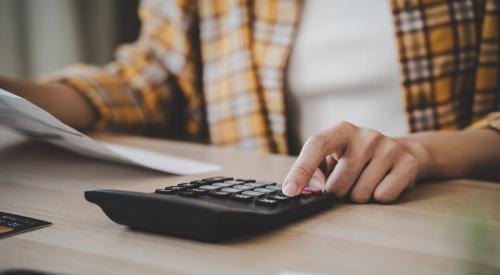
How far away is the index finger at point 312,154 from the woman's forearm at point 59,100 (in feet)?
1.86

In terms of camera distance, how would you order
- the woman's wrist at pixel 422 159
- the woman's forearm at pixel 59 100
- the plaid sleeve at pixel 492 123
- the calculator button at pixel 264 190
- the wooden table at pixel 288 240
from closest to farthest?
the wooden table at pixel 288 240 < the calculator button at pixel 264 190 < the woman's wrist at pixel 422 159 < the plaid sleeve at pixel 492 123 < the woman's forearm at pixel 59 100

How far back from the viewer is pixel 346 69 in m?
1.01

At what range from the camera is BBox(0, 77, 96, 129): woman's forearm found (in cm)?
89

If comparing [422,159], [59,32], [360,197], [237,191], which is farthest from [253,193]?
[59,32]

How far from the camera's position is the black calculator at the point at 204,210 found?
38cm

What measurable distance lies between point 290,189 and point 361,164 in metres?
0.10

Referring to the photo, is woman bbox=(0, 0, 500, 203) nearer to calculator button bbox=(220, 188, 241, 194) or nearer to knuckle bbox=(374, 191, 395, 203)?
knuckle bbox=(374, 191, 395, 203)

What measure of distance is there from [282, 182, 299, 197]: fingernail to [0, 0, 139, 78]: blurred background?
138cm

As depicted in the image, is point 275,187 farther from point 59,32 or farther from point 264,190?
point 59,32

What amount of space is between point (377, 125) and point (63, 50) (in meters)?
1.19

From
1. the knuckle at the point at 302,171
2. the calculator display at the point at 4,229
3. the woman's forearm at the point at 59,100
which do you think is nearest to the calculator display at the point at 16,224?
the calculator display at the point at 4,229

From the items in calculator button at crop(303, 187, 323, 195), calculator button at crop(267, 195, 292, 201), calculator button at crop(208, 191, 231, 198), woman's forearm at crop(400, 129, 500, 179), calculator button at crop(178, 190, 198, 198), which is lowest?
woman's forearm at crop(400, 129, 500, 179)

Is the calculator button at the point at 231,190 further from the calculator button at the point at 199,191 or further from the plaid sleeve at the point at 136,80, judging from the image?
the plaid sleeve at the point at 136,80

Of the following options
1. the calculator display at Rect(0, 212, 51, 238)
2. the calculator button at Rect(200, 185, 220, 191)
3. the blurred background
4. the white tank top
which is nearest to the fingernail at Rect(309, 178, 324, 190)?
the calculator button at Rect(200, 185, 220, 191)
